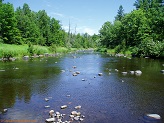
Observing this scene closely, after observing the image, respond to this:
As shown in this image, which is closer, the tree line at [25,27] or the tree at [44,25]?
the tree line at [25,27]

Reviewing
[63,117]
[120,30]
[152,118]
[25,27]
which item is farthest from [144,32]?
[63,117]

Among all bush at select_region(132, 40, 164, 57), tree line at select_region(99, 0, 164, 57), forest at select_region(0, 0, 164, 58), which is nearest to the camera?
bush at select_region(132, 40, 164, 57)

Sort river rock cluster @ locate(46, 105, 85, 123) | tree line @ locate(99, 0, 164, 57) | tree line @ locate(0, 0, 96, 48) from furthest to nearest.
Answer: tree line @ locate(0, 0, 96, 48), tree line @ locate(99, 0, 164, 57), river rock cluster @ locate(46, 105, 85, 123)

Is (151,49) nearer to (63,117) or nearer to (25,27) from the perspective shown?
(63,117)

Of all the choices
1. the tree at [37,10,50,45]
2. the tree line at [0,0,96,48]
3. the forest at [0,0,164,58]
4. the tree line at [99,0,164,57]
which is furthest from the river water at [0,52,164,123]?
the tree at [37,10,50,45]

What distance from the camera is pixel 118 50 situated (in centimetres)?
8138

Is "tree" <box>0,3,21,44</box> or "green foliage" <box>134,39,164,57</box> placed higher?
"tree" <box>0,3,21,44</box>

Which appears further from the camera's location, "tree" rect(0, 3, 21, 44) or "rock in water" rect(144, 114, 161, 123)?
"tree" rect(0, 3, 21, 44)

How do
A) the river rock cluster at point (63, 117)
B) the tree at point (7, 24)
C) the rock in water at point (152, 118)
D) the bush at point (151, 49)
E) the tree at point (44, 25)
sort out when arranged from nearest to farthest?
the river rock cluster at point (63, 117), the rock in water at point (152, 118), the bush at point (151, 49), the tree at point (7, 24), the tree at point (44, 25)

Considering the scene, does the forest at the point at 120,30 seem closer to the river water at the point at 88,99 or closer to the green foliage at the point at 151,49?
the green foliage at the point at 151,49

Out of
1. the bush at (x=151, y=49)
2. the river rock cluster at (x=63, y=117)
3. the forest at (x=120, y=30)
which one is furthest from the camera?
the forest at (x=120, y=30)

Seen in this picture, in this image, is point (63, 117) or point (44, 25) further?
point (44, 25)

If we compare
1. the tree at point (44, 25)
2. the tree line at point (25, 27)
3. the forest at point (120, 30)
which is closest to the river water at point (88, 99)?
the forest at point (120, 30)

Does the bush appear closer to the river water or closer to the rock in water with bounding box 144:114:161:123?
the river water
